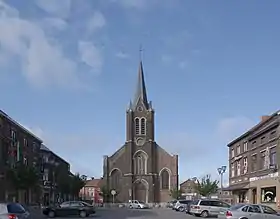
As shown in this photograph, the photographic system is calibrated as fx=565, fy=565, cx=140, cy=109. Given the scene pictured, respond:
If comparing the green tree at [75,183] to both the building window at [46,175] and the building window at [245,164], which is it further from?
the building window at [245,164]

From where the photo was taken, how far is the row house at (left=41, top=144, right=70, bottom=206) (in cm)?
9875

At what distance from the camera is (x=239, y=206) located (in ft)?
125

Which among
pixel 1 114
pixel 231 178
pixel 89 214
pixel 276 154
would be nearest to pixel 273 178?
pixel 276 154

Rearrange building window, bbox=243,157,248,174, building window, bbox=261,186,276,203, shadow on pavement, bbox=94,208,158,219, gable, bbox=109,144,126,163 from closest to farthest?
1. shadow on pavement, bbox=94,208,158,219
2. building window, bbox=261,186,276,203
3. building window, bbox=243,157,248,174
4. gable, bbox=109,144,126,163

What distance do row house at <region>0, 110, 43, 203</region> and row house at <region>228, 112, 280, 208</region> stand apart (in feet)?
96.6

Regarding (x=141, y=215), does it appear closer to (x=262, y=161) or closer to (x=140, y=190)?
(x=262, y=161)

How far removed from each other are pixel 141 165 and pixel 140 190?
594cm

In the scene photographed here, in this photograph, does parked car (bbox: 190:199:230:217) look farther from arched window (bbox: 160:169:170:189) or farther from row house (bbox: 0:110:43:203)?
arched window (bbox: 160:169:170:189)

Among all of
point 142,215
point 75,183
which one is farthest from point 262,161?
point 75,183

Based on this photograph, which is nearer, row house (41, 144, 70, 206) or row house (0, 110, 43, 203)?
row house (0, 110, 43, 203)

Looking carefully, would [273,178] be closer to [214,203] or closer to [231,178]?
[214,203]

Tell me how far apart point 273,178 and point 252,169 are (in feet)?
35.4

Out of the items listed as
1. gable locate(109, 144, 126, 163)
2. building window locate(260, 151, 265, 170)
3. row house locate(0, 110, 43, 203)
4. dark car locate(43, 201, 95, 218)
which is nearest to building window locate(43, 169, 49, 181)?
row house locate(0, 110, 43, 203)

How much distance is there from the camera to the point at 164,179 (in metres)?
133
